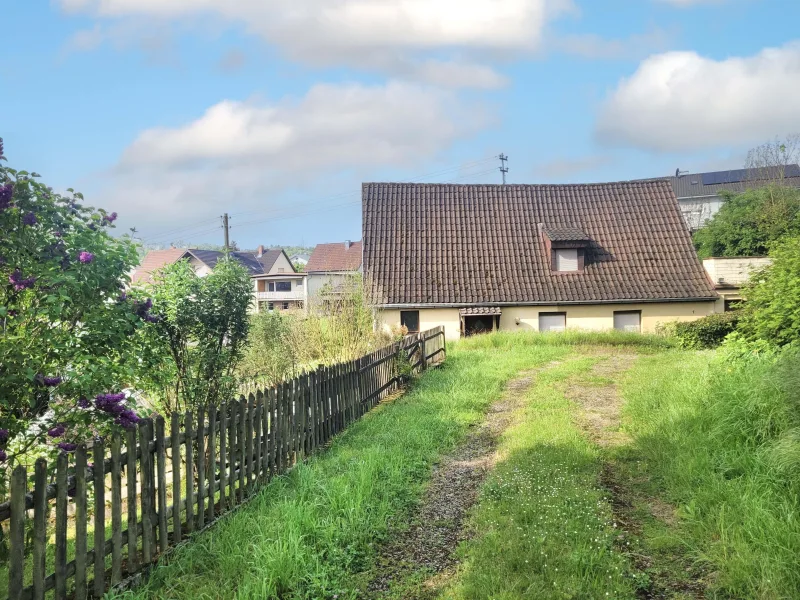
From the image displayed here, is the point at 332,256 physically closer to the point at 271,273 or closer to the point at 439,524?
the point at 271,273

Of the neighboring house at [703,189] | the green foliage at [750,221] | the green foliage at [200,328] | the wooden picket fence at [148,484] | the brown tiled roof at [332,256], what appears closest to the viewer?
the wooden picket fence at [148,484]

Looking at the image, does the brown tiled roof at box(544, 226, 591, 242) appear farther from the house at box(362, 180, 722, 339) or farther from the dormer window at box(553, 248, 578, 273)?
the dormer window at box(553, 248, 578, 273)

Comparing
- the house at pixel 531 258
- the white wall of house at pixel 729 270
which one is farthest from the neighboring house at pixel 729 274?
the house at pixel 531 258

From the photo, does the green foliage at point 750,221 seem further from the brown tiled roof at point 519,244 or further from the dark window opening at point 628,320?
the dark window opening at point 628,320

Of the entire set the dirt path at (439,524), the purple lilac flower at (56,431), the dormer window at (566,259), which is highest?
the dormer window at (566,259)

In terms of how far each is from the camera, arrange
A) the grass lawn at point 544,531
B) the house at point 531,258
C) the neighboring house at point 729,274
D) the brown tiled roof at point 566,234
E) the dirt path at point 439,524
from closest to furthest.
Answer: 1. the grass lawn at point 544,531
2. the dirt path at point 439,524
3. the house at point 531,258
4. the neighboring house at point 729,274
5. the brown tiled roof at point 566,234

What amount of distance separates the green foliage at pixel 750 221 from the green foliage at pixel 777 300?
24582mm

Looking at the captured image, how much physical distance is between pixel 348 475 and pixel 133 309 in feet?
9.19

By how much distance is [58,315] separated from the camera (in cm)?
523

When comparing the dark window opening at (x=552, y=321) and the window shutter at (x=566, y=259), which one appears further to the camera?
the window shutter at (x=566, y=259)

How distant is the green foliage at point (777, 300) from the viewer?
8.42m

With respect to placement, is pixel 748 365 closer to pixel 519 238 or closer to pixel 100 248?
pixel 100 248

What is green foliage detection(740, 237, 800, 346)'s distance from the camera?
8.42 meters

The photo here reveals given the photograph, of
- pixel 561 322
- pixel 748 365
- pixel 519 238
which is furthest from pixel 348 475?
pixel 519 238
